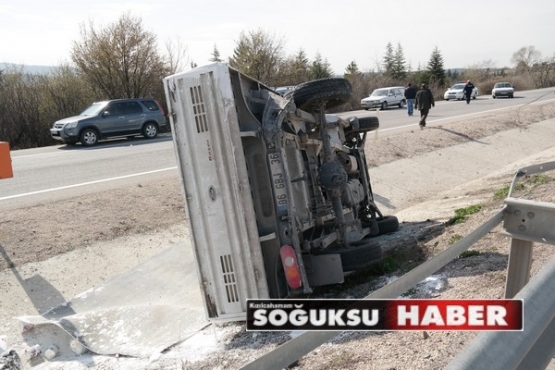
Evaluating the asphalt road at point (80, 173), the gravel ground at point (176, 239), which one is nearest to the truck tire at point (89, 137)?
the asphalt road at point (80, 173)

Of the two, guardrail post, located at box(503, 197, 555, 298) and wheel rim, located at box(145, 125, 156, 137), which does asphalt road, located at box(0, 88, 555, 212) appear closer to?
wheel rim, located at box(145, 125, 156, 137)

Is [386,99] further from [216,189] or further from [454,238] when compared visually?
[216,189]

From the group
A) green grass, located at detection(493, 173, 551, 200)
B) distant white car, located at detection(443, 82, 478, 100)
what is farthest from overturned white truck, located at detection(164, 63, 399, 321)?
distant white car, located at detection(443, 82, 478, 100)

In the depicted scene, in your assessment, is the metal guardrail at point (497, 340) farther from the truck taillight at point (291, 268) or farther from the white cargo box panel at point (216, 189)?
the white cargo box panel at point (216, 189)

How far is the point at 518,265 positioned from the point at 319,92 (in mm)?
2778

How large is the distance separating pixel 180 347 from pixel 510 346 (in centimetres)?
384

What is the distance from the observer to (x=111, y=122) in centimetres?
1997

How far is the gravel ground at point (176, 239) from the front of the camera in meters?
3.67

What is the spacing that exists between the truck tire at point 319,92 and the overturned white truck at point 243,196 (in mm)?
191

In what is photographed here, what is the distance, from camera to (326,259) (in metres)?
4.88

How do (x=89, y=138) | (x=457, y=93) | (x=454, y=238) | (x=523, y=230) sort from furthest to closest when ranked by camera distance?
1. (x=457, y=93)
2. (x=89, y=138)
3. (x=454, y=238)
4. (x=523, y=230)

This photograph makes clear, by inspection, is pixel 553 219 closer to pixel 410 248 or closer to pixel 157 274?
pixel 410 248

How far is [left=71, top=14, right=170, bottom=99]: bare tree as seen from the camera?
94.5ft

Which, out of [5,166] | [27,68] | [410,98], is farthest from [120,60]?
[5,166]
